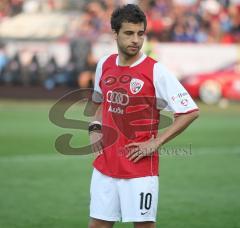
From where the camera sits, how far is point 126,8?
17.0 ft

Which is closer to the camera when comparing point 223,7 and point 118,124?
point 118,124

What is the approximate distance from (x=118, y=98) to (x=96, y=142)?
395 millimetres

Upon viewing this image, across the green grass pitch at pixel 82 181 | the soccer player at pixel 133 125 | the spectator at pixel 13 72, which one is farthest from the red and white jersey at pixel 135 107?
the spectator at pixel 13 72

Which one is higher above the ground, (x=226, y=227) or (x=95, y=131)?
(x=95, y=131)

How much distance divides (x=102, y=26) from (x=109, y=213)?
82.3ft

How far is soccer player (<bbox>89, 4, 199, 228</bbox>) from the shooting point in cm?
512

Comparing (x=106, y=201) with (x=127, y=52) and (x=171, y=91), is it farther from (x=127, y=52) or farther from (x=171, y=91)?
(x=127, y=52)

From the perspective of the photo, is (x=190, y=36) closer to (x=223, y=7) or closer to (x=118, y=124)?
(x=223, y=7)

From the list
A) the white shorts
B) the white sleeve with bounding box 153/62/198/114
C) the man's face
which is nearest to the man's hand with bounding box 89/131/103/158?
the white shorts

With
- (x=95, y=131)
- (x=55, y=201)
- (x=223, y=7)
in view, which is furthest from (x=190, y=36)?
(x=95, y=131)

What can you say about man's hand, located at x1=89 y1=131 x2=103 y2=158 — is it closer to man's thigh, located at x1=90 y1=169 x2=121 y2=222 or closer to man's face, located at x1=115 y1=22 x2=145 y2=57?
man's thigh, located at x1=90 y1=169 x2=121 y2=222

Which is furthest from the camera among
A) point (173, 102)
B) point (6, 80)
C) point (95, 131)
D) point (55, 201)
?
point (6, 80)

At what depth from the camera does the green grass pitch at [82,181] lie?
26.5 ft

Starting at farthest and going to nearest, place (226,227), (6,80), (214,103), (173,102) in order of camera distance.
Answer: (6,80) < (214,103) < (226,227) < (173,102)
